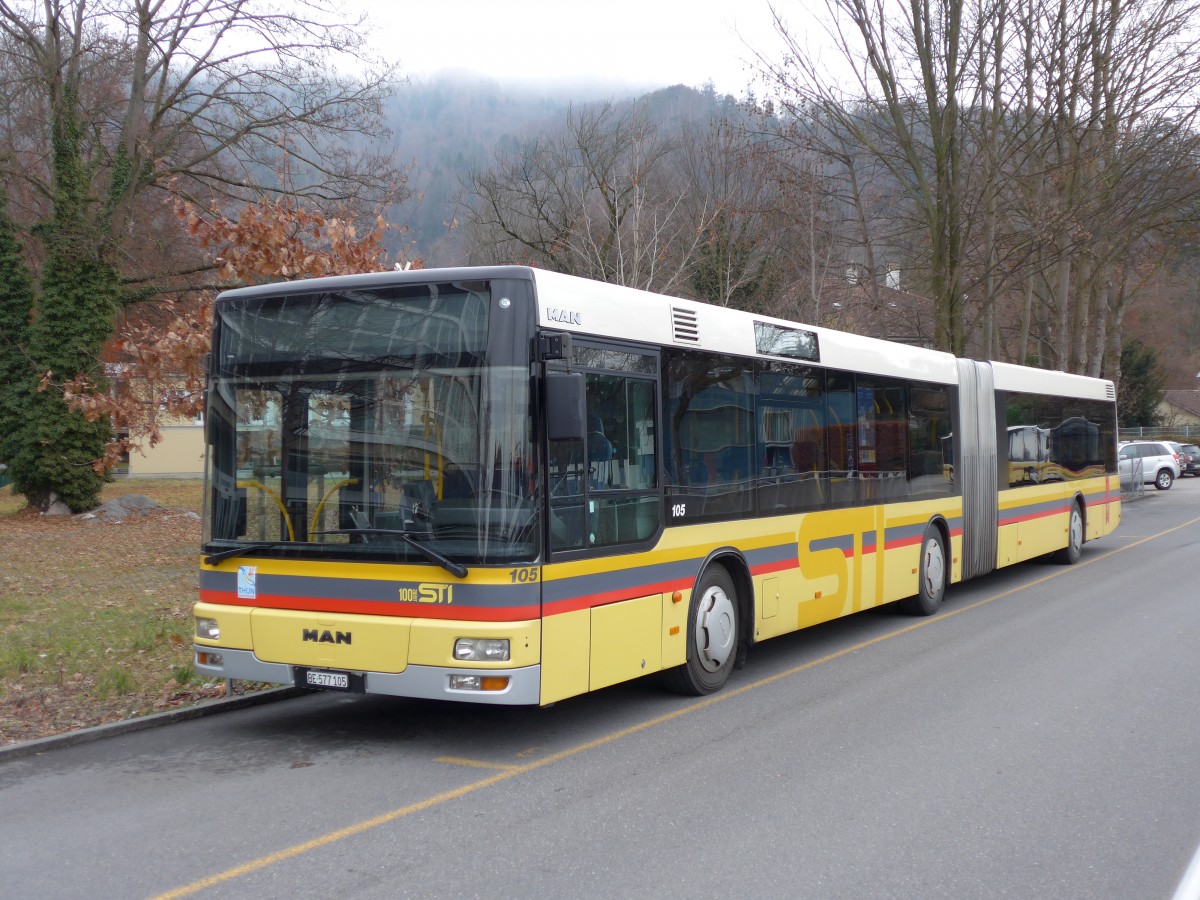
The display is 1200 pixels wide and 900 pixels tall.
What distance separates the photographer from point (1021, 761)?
256 inches

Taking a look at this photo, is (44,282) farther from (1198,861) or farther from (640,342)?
(1198,861)

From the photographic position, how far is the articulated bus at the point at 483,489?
21.4 ft

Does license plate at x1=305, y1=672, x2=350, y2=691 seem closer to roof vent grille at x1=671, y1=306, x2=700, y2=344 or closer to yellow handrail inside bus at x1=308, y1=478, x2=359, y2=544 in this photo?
yellow handrail inside bus at x1=308, y1=478, x2=359, y2=544

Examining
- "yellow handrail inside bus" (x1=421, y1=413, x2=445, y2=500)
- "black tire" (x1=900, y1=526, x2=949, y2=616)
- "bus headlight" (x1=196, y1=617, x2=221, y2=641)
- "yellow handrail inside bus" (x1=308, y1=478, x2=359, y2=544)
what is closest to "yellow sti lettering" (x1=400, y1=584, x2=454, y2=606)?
"yellow handrail inside bus" (x1=421, y1=413, x2=445, y2=500)

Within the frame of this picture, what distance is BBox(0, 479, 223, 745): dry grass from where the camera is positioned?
8.08 m

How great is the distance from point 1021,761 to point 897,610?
660 cm

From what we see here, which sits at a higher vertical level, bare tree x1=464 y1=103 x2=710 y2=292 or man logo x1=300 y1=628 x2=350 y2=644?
bare tree x1=464 y1=103 x2=710 y2=292

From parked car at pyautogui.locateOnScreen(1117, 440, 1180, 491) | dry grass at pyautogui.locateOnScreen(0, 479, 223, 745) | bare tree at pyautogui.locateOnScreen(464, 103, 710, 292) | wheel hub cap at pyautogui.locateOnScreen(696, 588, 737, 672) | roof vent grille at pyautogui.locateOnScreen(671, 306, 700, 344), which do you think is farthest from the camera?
parked car at pyautogui.locateOnScreen(1117, 440, 1180, 491)

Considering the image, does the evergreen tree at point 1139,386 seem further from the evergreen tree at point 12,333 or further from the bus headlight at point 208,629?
the bus headlight at point 208,629

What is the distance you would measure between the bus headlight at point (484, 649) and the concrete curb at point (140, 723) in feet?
8.59

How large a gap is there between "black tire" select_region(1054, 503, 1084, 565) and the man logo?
1398 cm

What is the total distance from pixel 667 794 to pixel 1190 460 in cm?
5564

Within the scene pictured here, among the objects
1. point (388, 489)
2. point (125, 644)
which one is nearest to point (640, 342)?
point (388, 489)

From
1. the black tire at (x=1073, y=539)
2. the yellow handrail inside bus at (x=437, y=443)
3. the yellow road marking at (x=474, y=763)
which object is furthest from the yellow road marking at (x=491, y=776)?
the black tire at (x=1073, y=539)
